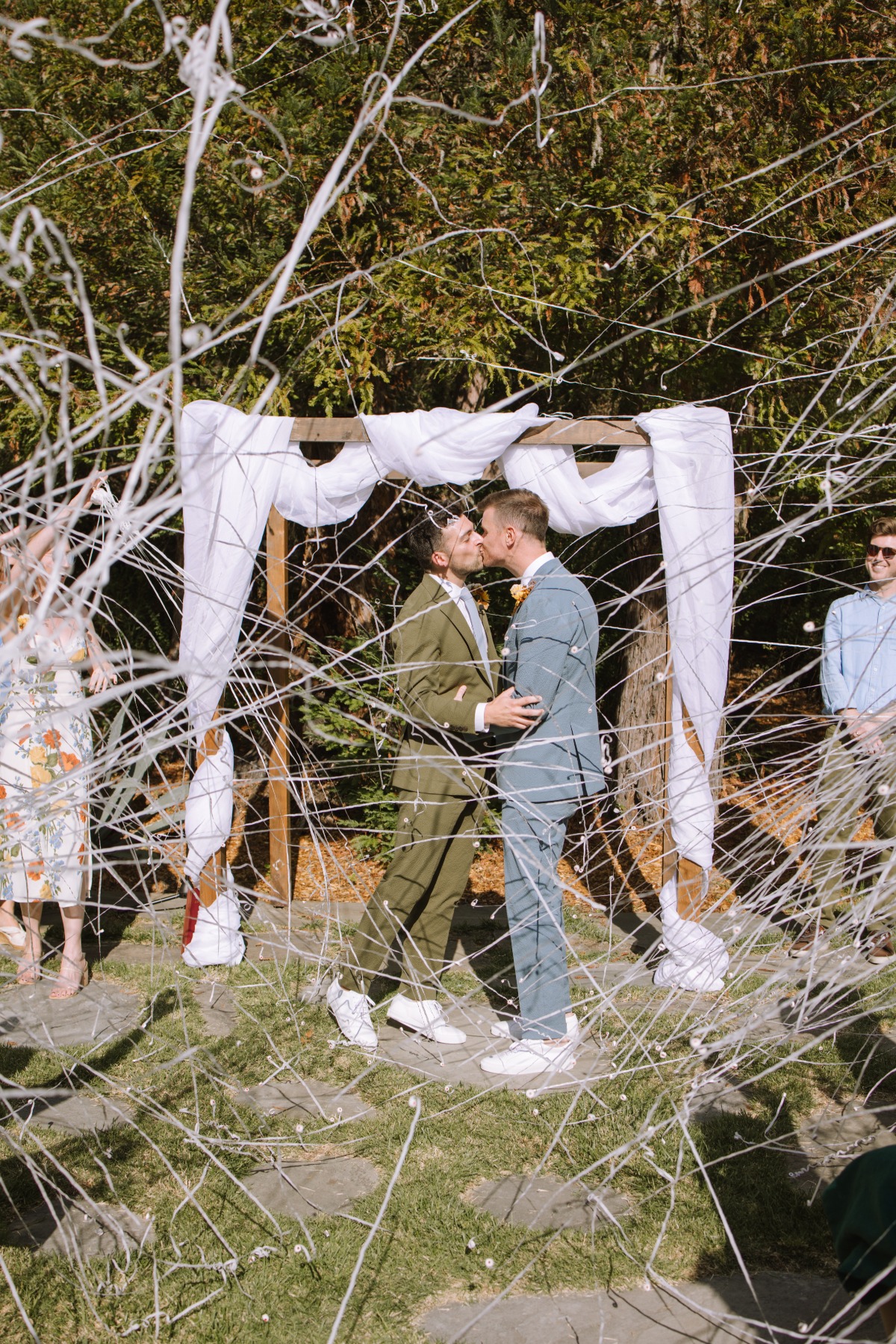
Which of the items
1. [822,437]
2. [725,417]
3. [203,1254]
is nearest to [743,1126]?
[203,1254]

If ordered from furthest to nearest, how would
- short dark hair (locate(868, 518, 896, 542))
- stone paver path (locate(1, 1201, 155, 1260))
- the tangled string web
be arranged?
short dark hair (locate(868, 518, 896, 542))
stone paver path (locate(1, 1201, 155, 1260))
the tangled string web

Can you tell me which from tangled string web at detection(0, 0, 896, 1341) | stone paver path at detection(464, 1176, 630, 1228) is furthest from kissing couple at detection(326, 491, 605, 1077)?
stone paver path at detection(464, 1176, 630, 1228)

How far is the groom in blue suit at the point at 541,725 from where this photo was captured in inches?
141

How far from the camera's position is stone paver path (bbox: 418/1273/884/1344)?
246 centimetres

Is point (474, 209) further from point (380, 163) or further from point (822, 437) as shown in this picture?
point (822, 437)

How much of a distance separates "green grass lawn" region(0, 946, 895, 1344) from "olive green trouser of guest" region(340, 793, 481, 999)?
35 centimetres

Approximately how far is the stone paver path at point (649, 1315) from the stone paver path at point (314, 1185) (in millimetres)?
510

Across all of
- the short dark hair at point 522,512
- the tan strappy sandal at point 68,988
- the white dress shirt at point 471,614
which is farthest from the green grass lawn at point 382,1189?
the short dark hair at point 522,512

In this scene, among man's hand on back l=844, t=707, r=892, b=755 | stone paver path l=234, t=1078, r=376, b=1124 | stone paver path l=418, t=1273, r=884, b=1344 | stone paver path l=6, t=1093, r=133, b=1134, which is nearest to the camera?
man's hand on back l=844, t=707, r=892, b=755

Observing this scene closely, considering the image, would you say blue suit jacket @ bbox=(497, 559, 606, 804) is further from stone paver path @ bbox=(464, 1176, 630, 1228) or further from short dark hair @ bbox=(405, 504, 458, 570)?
stone paver path @ bbox=(464, 1176, 630, 1228)

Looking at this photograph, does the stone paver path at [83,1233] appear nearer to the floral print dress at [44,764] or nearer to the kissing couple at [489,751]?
the floral print dress at [44,764]

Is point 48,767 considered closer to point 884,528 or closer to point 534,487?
point 534,487

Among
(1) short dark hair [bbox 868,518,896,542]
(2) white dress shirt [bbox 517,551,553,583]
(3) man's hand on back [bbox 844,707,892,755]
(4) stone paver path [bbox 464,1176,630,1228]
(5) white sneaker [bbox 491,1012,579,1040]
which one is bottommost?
(5) white sneaker [bbox 491,1012,579,1040]

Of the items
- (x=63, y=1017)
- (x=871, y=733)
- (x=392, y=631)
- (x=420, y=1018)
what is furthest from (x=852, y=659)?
(x=63, y=1017)
